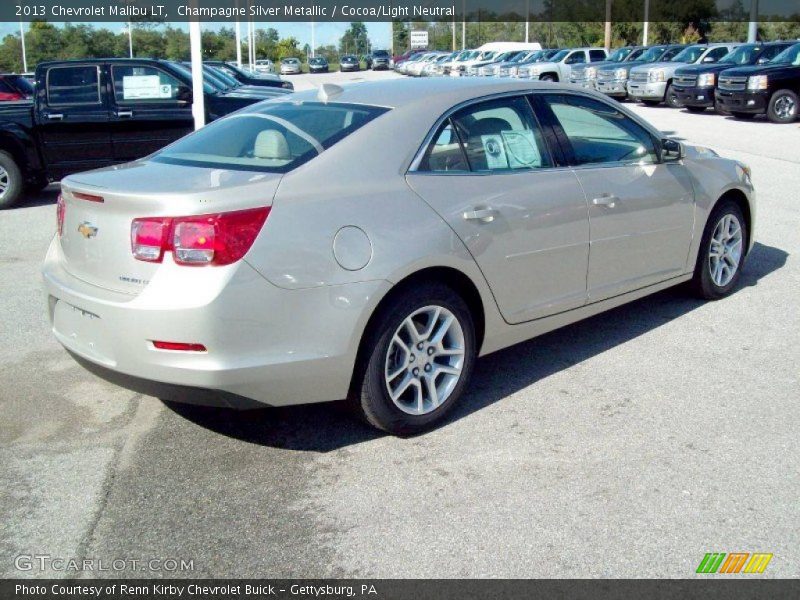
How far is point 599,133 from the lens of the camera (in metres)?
5.39

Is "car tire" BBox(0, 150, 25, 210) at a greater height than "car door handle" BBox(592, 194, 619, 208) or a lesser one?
lesser

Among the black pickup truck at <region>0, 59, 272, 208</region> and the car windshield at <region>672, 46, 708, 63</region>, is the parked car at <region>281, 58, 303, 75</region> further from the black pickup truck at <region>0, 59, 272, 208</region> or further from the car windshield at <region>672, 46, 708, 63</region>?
the black pickup truck at <region>0, 59, 272, 208</region>

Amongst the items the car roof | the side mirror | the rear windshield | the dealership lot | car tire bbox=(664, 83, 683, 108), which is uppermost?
car tire bbox=(664, 83, 683, 108)

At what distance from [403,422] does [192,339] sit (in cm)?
114

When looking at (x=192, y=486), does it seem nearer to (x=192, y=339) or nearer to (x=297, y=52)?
(x=192, y=339)

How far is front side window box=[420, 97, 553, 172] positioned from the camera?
174 inches

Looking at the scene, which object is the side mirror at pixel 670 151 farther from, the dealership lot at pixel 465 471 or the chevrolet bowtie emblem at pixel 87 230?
the chevrolet bowtie emblem at pixel 87 230

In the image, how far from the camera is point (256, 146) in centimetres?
440

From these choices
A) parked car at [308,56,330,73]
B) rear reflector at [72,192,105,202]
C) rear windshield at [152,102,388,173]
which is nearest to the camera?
Result: rear reflector at [72,192,105,202]

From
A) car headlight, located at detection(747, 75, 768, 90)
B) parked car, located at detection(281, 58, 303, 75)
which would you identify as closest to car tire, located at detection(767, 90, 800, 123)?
car headlight, located at detection(747, 75, 768, 90)

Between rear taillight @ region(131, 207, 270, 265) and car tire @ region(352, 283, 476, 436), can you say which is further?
car tire @ region(352, 283, 476, 436)

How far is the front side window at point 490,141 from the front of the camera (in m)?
4.41

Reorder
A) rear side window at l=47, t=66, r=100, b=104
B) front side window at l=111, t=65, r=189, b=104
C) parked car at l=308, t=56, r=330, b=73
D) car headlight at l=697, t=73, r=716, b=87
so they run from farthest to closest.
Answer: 1. parked car at l=308, t=56, r=330, b=73
2. car headlight at l=697, t=73, r=716, b=87
3. front side window at l=111, t=65, r=189, b=104
4. rear side window at l=47, t=66, r=100, b=104

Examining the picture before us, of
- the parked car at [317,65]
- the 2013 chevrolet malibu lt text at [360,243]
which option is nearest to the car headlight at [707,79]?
the 2013 chevrolet malibu lt text at [360,243]
